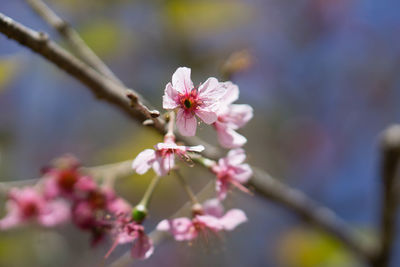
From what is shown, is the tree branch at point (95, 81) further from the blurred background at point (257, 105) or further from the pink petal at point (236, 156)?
the blurred background at point (257, 105)

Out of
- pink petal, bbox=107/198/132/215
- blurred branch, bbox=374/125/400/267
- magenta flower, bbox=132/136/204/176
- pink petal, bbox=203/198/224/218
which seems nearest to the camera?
magenta flower, bbox=132/136/204/176

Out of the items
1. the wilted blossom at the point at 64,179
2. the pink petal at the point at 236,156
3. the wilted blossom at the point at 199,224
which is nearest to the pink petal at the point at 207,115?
the pink petal at the point at 236,156

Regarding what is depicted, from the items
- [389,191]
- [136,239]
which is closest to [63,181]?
[136,239]

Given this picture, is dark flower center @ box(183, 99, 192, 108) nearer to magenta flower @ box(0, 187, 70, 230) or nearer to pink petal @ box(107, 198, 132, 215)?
pink petal @ box(107, 198, 132, 215)

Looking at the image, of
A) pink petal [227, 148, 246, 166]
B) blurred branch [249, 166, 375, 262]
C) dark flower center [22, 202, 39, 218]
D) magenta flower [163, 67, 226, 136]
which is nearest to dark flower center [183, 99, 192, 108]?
magenta flower [163, 67, 226, 136]

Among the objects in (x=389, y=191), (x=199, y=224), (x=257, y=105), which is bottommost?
(x=199, y=224)

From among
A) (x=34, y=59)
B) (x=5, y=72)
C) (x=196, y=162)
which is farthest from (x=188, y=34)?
(x=196, y=162)

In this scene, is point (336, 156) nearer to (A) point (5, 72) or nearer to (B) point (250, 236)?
(B) point (250, 236)

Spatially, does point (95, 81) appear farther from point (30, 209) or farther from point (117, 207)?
point (30, 209)
